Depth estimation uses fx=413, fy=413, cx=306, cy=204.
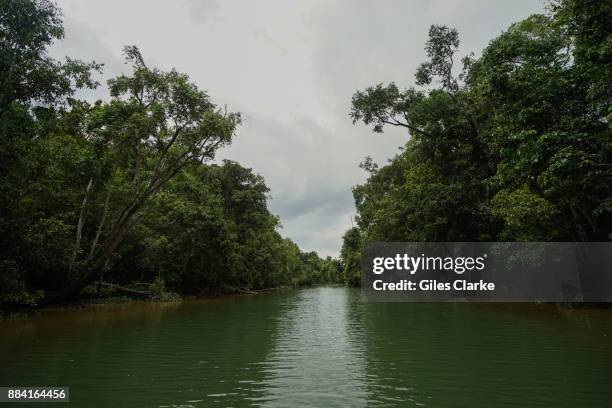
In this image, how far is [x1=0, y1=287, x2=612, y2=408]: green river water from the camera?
7.12 m

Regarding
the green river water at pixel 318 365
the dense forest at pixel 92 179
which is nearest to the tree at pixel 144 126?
the dense forest at pixel 92 179

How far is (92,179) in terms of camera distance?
2500 cm

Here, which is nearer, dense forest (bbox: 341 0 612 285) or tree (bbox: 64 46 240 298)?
dense forest (bbox: 341 0 612 285)

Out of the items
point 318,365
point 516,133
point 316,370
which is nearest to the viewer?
point 316,370

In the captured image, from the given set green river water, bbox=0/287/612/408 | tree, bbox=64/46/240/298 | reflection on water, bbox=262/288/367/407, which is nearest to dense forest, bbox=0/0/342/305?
tree, bbox=64/46/240/298

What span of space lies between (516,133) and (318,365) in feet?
40.4

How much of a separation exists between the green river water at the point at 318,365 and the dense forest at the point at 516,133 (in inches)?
239

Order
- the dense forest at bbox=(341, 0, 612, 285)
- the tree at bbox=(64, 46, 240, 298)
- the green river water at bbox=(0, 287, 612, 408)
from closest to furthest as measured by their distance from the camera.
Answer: the green river water at bbox=(0, 287, 612, 408) → the dense forest at bbox=(341, 0, 612, 285) → the tree at bbox=(64, 46, 240, 298)

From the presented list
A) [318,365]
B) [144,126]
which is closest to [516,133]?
[318,365]

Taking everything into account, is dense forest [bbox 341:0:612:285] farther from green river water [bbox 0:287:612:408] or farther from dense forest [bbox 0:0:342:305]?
dense forest [bbox 0:0:342:305]

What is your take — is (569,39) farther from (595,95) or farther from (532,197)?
(532,197)

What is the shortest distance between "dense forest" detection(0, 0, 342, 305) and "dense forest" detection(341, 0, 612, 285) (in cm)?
1287

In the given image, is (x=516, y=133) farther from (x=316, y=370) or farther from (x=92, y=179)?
(x=92, y=179)

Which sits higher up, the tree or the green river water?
the tree
